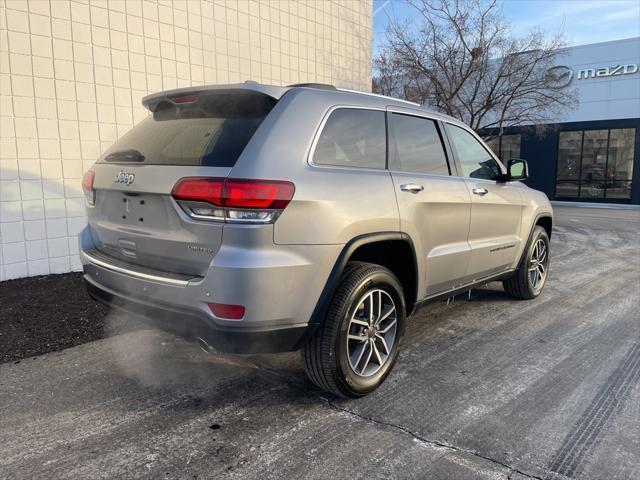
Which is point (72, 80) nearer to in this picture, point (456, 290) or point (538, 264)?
point (456, 290)

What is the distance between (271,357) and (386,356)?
3.15ft

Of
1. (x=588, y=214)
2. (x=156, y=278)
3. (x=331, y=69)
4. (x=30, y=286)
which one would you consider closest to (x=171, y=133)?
(x=156, y=278)

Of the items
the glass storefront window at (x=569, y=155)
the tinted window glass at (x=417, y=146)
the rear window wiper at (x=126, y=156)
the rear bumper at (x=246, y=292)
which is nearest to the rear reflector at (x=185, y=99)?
the rear window wiper at (x=126, y=156)

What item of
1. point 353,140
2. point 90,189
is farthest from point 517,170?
point 90,189

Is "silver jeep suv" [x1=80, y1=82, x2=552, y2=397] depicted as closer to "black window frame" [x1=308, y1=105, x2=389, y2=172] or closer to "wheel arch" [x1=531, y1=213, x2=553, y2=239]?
"black window frame" [x1=308, y1=105, x2=389, y2=172]

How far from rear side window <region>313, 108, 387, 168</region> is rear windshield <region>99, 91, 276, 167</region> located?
405mm

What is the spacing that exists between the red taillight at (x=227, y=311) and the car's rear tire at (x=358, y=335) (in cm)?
57

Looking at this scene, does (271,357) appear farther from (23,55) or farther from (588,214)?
(588,214)

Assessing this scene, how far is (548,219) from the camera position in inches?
235

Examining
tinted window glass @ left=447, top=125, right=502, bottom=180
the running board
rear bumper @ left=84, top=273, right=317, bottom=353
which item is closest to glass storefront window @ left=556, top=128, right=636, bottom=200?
the running board

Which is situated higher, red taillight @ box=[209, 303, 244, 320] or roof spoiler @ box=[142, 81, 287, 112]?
roof spoiler @ box=[142, 81, 287, 112]

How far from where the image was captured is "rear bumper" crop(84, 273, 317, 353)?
106 inches

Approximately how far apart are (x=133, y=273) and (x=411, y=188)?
6.25 feet

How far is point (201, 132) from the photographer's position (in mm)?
3025
